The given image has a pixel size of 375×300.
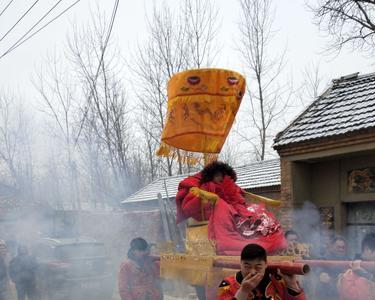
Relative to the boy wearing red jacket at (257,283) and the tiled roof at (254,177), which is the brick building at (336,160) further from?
the boy wearing red jacket at (257,283)

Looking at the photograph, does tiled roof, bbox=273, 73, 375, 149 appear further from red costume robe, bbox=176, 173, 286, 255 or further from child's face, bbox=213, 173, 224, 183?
red costume robe, bbox=176, 173, 286, 255

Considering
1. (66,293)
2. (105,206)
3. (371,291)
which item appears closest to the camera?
(371,291)

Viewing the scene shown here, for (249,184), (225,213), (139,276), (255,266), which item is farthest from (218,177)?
(249,184)

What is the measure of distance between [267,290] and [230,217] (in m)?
2.07

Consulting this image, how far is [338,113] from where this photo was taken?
881 cm

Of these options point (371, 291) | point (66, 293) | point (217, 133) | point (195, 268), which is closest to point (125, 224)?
point (66, 293)

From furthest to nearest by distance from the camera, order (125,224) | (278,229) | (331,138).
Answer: (125,224)
(331,138)
(278,229)

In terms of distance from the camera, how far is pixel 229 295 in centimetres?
304

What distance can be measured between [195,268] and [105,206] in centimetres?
2052

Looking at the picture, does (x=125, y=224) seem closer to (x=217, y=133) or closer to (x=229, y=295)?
(x=217, y=133)

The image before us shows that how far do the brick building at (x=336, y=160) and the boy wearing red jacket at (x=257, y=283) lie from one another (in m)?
5.02

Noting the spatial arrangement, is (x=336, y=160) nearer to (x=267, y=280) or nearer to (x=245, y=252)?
(x=267, y=280)

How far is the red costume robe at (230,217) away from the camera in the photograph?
469cm

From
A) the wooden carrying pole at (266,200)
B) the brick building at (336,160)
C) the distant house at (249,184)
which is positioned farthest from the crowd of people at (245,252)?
the distant house at (249,184)
